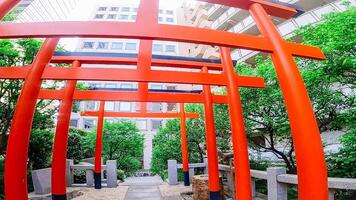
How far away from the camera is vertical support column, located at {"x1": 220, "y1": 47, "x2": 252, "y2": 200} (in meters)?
6.19

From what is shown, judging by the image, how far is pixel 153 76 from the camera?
7.78 meters

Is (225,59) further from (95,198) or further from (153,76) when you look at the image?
(95,198)

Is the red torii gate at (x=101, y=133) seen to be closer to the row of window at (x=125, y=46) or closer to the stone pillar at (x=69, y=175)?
the stone pillar at (x=69, y=175)

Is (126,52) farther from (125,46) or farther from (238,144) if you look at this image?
(238,144)

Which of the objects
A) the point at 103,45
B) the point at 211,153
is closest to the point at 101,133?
the point at 211,153

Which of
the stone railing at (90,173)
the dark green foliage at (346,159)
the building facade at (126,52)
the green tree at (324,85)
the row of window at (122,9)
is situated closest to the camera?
the dark green foliage at (346,159)

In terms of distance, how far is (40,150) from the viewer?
13.4m

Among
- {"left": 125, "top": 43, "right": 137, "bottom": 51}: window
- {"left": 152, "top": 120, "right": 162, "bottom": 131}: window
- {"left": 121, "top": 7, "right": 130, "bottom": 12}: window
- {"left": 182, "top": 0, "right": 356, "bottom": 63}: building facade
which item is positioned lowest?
{"left": 152, "top": 120, "right": 162, "bottom": 131}: window

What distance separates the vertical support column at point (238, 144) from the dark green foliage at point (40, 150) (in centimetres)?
945

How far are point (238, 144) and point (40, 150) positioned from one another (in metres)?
10.4

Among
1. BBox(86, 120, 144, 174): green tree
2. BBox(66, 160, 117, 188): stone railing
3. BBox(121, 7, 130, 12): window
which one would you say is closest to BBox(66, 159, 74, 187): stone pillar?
BBox(66, 160, 117, 188): stone railing

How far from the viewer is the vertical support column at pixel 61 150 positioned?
28.1 feet

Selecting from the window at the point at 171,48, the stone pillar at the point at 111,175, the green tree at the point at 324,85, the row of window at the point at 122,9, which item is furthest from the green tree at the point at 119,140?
the row of window at the point at 122,9

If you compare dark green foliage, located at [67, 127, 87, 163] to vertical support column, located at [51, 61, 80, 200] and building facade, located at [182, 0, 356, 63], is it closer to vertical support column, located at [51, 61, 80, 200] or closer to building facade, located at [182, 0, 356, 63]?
vertical support column, located at [51, 61, 80, 200]
